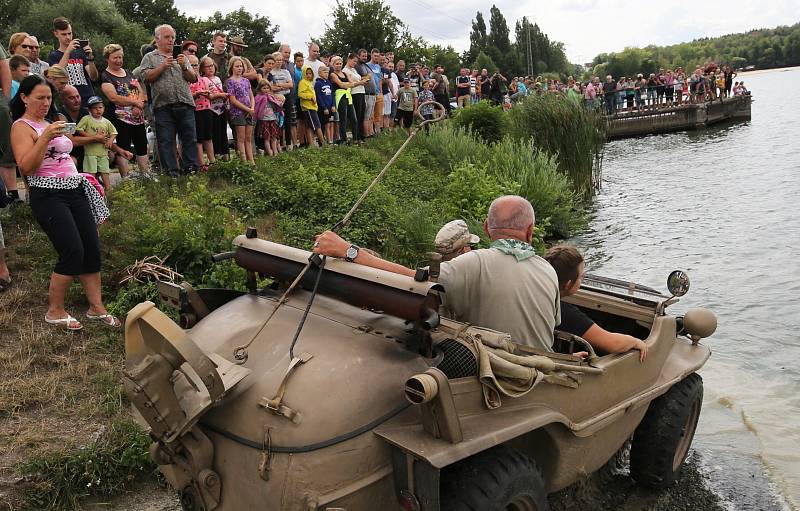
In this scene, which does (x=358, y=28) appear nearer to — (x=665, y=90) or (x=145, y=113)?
(x=665, y=90)

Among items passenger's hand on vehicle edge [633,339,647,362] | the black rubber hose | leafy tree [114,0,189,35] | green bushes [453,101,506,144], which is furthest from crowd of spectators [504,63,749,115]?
the black rubber hose

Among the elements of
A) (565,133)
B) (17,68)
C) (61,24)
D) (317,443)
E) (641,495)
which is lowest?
(641,495)

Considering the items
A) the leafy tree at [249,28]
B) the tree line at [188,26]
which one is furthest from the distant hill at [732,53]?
the leafy tree at [249,28]

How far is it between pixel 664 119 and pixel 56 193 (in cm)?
3222

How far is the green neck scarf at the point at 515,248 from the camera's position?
358 centimetres

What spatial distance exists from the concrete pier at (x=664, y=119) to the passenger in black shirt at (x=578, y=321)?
29805mm

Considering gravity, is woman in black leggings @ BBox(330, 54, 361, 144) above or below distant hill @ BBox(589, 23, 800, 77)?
above

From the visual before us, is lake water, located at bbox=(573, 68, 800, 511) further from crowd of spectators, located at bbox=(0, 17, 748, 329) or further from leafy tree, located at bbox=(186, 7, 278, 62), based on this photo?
leafy tree, located at bbox=(186, 7, 278, 62)

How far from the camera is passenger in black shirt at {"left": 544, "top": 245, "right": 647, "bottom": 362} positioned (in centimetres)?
408

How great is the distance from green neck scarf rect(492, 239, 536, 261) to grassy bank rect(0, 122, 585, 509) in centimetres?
252

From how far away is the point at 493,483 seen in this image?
9.88 ft

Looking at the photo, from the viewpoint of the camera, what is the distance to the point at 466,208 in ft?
36.7

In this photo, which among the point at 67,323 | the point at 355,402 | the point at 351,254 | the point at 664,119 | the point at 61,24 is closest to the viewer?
the point at 355,402

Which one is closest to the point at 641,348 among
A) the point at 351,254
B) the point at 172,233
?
the point at 351,254
